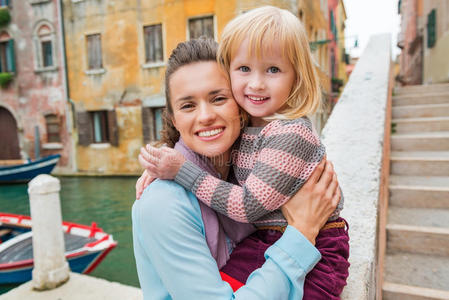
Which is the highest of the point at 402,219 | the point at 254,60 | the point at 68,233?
the point at 254,60

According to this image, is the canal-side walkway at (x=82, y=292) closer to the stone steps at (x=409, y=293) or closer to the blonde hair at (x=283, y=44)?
the stone steps at (x=409, y=293)

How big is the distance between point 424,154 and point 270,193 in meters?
2.89

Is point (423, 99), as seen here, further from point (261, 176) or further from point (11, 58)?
point (11, 58)

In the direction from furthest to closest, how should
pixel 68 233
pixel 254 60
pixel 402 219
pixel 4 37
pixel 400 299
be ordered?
pixel 4 37
pixel 68 233
pixel 402 219
pixel 400 299
pixel 254 60

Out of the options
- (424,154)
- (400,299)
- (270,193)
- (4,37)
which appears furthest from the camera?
(4,37)

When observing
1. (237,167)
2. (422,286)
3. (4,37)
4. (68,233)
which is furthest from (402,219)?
(4,37)

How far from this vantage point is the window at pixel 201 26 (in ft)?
36.6

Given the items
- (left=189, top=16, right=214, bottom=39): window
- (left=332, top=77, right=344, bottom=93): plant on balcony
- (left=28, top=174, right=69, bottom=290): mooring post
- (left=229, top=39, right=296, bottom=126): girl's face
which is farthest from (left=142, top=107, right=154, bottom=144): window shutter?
(left=229, top=39, right=296, bottom=126): girl's face

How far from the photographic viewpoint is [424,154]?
10.8 ft

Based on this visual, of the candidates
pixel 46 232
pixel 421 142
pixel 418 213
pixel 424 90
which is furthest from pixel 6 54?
pixel 418 213


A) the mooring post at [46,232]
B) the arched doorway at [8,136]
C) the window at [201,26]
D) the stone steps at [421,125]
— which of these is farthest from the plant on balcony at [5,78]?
the stone steps at [421,125]

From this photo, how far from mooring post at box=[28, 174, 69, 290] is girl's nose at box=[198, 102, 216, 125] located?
11.3 ft

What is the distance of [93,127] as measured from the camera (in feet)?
42.4

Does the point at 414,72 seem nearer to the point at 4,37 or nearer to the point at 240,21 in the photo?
the point at 240,21
